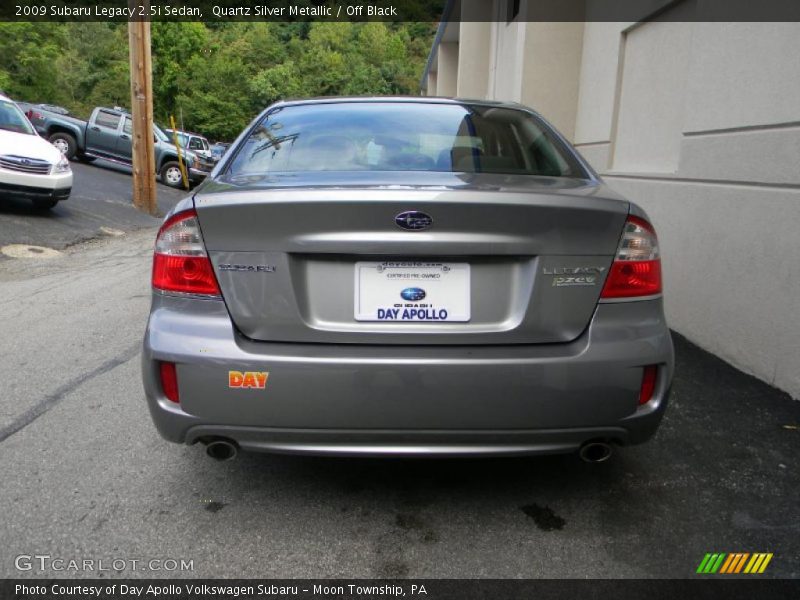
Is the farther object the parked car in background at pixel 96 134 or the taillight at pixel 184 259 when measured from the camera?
the parked car in background at pixel 96 134

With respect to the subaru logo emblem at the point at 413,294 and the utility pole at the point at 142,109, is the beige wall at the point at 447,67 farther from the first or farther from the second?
the subaru logo emblem at the point at 413,294

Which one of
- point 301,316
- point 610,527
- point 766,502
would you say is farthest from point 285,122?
point 766,502

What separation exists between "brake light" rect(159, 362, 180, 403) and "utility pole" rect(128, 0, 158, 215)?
11790mm

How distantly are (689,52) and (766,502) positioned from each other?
3.89 m

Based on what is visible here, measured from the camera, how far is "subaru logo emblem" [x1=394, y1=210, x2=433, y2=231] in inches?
83.9

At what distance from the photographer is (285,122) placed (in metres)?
3.17

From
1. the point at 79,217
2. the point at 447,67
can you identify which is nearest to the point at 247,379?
the point at 79,217

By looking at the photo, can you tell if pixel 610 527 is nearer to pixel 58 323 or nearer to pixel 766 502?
pixel 766 502

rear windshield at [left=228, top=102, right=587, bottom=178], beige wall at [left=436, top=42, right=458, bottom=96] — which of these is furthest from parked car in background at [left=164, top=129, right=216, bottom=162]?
rear windshield at [left=228, top=102, right=587, bottom=178]

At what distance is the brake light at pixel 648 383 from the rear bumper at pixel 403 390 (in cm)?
4

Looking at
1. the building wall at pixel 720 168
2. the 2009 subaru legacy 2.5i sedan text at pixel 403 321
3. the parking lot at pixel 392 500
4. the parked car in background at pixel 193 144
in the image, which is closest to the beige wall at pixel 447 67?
the parked car in background at pixel 193 144

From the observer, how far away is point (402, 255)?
2.14m

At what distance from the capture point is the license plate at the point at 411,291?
7.09 feet

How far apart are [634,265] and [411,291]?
79 cm
